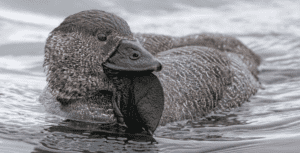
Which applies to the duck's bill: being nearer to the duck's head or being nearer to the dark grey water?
the dark grey water

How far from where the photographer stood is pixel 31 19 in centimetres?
1223

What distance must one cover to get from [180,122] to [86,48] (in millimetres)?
1627

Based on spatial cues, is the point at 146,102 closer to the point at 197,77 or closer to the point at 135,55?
the point at 135,55

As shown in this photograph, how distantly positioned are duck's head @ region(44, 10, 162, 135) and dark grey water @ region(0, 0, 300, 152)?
2.06ft

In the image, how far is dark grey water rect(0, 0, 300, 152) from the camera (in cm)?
536

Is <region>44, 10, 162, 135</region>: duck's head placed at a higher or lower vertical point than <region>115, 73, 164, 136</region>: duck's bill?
higher

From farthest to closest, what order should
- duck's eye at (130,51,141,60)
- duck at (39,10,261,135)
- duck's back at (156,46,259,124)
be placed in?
1. duck's back at (156,46,259,124)
2. duck at (39,10,261,135)
3. duck's eye at (130,51,141,60)

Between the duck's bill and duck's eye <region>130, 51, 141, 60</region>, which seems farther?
the duck's bill

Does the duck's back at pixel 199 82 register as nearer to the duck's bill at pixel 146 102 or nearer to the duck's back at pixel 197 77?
the duck's back at pixel 197 77

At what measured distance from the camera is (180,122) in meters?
6.19

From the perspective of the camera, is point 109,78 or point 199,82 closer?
point 109,78

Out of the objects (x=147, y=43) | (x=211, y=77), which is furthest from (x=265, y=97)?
(x=147, y=43)

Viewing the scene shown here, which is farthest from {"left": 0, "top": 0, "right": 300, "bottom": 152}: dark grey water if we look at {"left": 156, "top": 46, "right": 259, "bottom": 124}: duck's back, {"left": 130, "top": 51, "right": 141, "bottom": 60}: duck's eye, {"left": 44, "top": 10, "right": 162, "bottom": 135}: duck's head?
{"left": 130, "top": 51, "right": 141, "bottom": 60}: duck's eye

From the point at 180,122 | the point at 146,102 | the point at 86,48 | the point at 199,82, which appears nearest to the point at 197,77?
the point at 199,82
